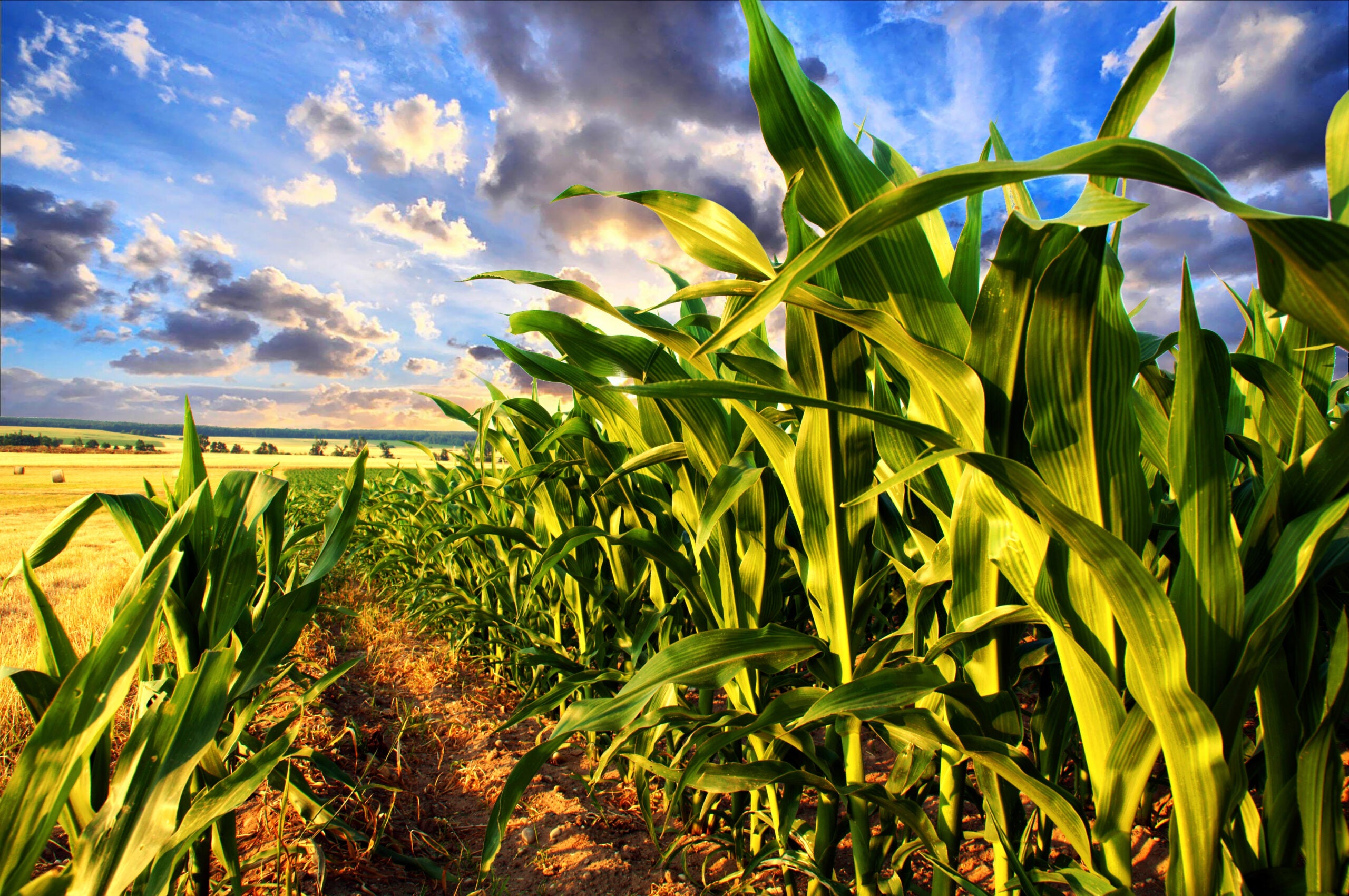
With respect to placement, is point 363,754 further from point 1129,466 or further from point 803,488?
point 1129,466

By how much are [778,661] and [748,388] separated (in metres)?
0.44

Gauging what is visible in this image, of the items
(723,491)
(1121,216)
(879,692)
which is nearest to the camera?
(1121,216)

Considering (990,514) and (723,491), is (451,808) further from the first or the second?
(990,514)

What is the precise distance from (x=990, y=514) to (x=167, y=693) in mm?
1245

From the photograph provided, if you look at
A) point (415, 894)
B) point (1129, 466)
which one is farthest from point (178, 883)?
point (1129, 466)

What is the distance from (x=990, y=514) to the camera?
585mm

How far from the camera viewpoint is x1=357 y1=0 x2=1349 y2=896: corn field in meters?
0.44

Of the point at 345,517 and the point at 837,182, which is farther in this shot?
the point at 345,517

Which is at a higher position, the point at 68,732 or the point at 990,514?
the point at 990,514

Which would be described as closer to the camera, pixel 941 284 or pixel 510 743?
pixel 941 284

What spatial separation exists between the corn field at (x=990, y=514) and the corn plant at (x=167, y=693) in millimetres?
336

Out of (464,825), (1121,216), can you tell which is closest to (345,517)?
(464,825)

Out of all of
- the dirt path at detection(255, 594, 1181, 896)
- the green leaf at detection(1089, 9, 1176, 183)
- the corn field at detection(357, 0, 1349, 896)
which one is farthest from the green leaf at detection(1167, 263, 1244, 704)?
the dirt path at detection(255, 594, 1181, 896)

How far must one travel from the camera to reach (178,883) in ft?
2.70
